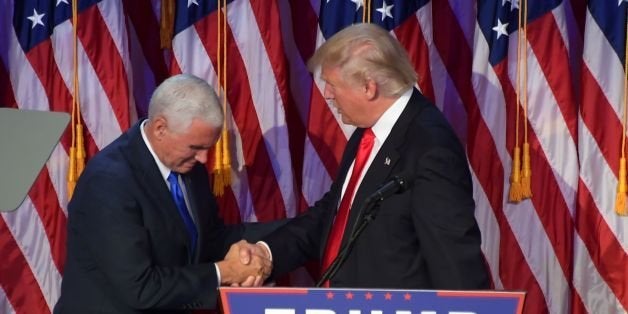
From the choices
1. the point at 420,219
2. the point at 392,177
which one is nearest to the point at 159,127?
the point at 392,177

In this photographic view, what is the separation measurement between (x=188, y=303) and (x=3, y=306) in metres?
1.31

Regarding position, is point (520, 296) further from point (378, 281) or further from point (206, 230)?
point (206, 230)

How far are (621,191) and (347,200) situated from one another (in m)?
1.38

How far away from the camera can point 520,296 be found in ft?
8.61

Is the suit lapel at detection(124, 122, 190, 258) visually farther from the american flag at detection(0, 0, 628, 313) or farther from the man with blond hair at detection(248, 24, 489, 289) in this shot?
the american flag at detection(0, 0, 628, 313)

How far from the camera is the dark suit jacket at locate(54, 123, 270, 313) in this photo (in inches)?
135

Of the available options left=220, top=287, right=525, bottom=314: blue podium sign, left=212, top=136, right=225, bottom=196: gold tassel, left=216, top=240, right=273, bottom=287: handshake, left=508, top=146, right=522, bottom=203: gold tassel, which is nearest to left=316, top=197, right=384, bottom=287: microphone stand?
left=220, top=287, right=525, bottom=314: blue podium sign

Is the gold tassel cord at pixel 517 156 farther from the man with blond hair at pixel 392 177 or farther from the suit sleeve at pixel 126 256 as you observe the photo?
the suit sleeve at pixel 126 256

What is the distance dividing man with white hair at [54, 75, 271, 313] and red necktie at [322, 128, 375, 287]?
0.25 metres

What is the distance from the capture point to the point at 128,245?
134 inches

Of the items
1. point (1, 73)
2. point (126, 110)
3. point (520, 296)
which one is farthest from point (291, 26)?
point (520, 296)

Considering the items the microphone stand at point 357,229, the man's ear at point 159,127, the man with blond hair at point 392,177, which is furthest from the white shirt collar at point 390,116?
the man's ear at point 159,127

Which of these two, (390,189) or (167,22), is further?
(167,22)

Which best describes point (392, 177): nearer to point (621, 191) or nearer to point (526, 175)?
point (526, 175)
